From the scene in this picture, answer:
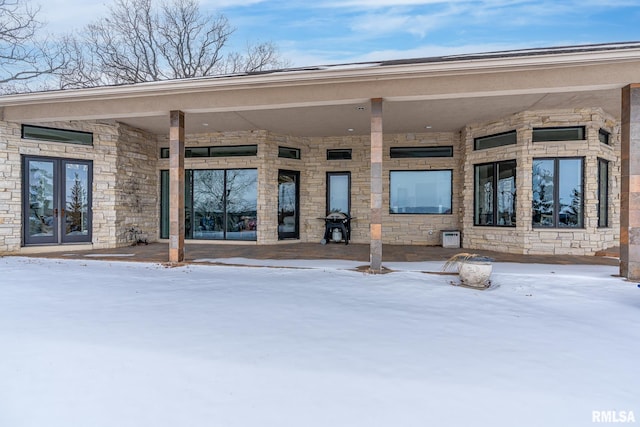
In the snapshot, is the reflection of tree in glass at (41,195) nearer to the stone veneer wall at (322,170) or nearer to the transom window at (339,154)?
the stone veneer wall at (322,170)

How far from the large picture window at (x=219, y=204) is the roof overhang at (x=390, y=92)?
7.01ft

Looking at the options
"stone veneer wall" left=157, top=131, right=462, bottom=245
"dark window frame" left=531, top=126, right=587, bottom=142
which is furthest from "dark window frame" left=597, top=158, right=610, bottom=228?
"stone veneer wall" left=157, top=131, right=462, bottom=245

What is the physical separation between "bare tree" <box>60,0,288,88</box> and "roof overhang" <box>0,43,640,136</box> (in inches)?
431

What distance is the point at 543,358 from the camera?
2584 mm

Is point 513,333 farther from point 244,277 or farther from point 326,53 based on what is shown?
point 326,53

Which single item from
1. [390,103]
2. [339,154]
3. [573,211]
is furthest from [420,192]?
[390,103]

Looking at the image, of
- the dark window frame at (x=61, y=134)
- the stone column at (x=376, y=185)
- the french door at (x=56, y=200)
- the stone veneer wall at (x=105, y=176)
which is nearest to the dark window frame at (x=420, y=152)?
the stone column at (x=376, y=185)

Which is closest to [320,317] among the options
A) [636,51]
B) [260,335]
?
[260,335]

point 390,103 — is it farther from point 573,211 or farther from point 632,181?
point 573,211

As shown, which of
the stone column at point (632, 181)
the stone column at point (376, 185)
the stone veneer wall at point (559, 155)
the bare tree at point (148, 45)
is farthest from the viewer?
the bare tree at point (148, 45)

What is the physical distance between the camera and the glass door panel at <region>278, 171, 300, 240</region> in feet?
33.3

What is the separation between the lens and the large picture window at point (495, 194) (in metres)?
8.05

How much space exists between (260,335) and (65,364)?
146cm

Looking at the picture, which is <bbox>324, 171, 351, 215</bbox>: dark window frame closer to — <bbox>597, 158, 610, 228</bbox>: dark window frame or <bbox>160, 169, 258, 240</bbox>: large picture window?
<bbox>160, 169, 258, 240</bbox>: large picture window
